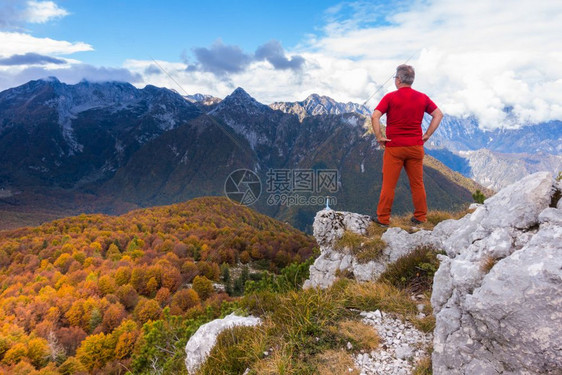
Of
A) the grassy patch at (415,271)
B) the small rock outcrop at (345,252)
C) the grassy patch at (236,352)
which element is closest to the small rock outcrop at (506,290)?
the grassy patch at (415,271)

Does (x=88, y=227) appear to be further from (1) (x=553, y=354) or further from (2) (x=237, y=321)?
(1) (x=553, y=354)

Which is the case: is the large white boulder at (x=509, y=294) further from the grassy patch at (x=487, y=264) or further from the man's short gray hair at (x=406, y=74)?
the man's short gray hair at (x=406, y=74)

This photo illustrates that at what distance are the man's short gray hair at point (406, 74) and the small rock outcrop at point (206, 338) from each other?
7.00 metres

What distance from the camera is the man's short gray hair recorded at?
7781 mm

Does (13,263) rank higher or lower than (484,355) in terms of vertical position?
lower

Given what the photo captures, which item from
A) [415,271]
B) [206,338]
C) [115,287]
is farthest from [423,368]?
[115,287]

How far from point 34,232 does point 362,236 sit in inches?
4369

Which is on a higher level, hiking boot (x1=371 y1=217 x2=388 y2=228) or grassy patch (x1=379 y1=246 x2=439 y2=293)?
hiking boot (x1=371 y1=217 x2=388 y2=228)

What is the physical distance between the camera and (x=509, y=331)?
3.02 metres

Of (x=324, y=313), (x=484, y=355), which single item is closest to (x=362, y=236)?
(x=324, y=313)

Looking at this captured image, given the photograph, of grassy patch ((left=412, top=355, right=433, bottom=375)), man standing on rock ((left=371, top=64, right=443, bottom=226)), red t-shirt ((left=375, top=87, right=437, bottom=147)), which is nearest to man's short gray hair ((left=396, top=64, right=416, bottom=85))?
man standing on rock ((left=371, top=64, right=443, bottom=226))

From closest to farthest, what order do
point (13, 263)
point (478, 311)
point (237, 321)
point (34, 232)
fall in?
point (478, 311) < point (237, 321) < point (13, 263) < point (34, 232)

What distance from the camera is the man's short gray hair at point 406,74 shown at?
778cm

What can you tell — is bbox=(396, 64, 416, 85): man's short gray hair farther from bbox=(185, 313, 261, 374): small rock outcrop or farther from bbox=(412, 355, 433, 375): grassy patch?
bbox=(185, 313, 261, 374): small rock outcrop
